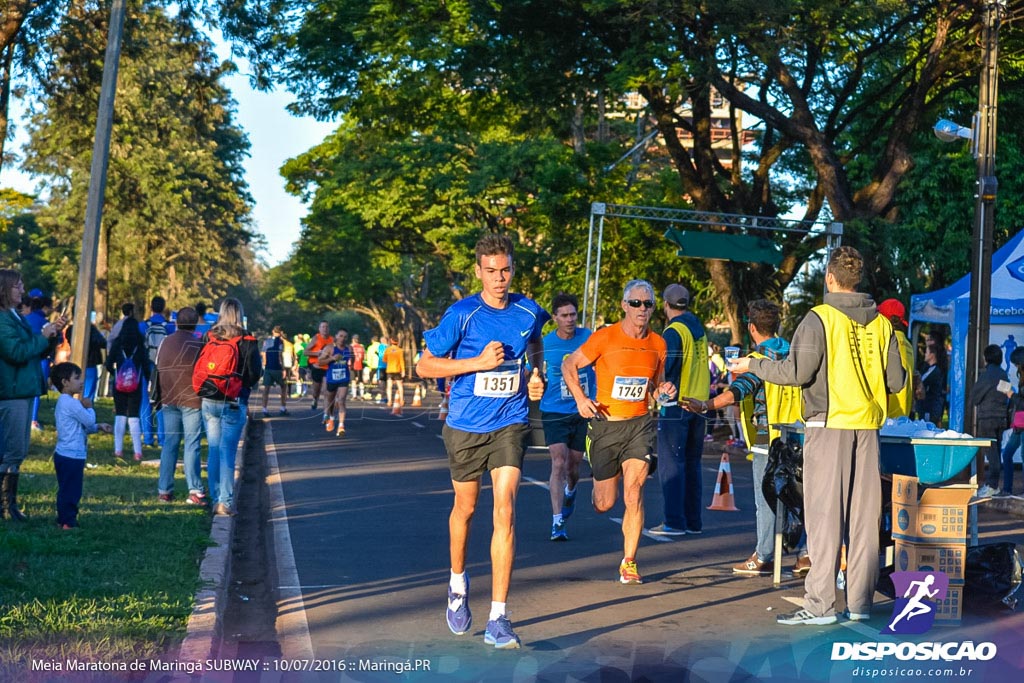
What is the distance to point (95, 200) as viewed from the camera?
56.0 feet

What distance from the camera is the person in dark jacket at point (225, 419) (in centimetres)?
1213

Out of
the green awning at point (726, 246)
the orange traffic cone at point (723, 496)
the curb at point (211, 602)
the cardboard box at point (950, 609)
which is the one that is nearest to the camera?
the curb at point (211, 602)

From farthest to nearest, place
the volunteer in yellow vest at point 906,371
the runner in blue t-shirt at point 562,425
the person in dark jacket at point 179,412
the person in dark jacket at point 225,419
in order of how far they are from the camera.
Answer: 1. the person in dark jacket at point 179,412
2. the person in dark jacket at point 225,419
3. the runner in blue t-shirt at point 562,425
4. the volunteer in yellow vest at point 906,371

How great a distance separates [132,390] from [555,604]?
9504mm

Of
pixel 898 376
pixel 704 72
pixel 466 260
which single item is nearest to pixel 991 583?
pixel 898 376

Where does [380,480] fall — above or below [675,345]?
below

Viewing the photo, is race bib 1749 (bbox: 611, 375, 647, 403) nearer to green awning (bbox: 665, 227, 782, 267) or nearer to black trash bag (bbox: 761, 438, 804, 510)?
black trash bag (bbox: 761, 438, 804, 510)

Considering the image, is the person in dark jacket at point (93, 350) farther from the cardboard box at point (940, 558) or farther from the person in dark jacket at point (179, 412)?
the cardboard box at point (940, 558)

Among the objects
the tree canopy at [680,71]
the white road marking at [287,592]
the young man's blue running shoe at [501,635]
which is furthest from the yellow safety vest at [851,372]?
the tree canopy at [680,71]

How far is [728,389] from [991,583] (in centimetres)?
201

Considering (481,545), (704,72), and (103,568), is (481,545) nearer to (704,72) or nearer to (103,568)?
(103,568)

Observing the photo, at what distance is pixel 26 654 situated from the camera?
614 centimetres

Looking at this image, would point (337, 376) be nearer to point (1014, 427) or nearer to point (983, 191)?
point (983, 191)

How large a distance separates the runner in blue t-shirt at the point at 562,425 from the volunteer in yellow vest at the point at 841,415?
346cm
